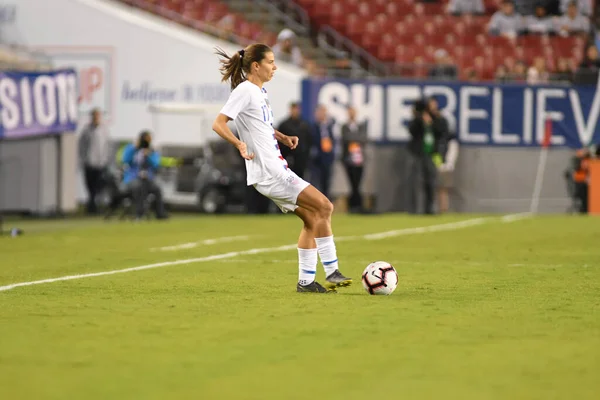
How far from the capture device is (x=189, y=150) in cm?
2620

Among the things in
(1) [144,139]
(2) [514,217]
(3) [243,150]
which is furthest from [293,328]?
(2) [514,217]

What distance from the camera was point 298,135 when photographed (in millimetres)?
23984

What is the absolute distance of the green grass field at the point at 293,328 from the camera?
6.09m

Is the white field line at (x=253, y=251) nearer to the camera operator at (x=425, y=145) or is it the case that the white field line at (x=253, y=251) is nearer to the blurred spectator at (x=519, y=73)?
the camera operator at (x=425, y=145)

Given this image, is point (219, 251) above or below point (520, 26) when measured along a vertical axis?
below

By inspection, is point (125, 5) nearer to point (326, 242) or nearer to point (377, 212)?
point (377, 212)

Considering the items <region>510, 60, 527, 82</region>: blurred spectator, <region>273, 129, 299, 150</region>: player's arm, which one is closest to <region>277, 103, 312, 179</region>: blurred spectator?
<region>510, 60, 527, 82</region>: blurred spectator

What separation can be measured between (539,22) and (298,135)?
7649 mm

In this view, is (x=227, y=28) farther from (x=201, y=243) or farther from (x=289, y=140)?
(x=289, y=140)

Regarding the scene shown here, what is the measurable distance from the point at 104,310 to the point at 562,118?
1814cm

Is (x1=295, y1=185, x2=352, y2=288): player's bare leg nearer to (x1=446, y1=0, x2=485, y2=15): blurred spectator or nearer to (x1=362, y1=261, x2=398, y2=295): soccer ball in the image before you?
(x1=362, y1=261, x2=398, y2=295): soccer ball

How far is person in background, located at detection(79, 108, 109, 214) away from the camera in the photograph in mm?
25734

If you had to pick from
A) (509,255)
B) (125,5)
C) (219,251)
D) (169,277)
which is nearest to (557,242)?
(509,255)

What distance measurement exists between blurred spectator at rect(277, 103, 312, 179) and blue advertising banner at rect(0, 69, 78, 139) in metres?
4.15
